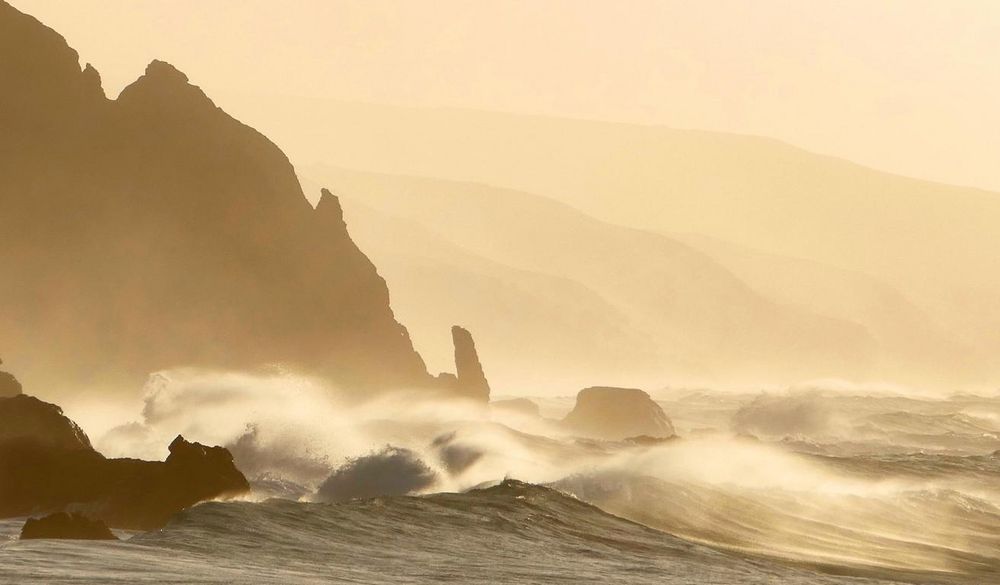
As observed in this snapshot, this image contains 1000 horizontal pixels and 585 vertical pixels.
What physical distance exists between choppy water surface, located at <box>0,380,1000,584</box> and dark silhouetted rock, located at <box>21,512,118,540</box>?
0.78 m

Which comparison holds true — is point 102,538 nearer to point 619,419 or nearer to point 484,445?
point 484,445

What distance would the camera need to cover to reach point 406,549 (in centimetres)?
2694

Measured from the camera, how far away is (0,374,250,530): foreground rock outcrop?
30.1 meters

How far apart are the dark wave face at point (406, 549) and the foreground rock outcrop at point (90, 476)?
1.75 metres

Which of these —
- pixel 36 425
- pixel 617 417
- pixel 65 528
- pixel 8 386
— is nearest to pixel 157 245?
pixel 617 417

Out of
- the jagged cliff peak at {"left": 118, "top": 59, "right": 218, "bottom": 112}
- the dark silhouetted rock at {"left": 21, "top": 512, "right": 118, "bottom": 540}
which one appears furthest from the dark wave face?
the jagged cliff peak at {"left": 118, "top": 59, "right": 218, "bottom": 112}

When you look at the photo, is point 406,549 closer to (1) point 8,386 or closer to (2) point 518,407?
(1) point 8,386

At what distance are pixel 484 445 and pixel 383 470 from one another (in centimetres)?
1040

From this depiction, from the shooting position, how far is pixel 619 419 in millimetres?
75938

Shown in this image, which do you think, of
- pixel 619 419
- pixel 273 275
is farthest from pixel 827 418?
pixel 273 275

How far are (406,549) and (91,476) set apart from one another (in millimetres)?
8627

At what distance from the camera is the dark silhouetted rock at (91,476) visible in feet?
98.7

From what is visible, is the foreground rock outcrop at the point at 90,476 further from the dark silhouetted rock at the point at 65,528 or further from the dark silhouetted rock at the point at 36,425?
the dark silhouetted rock at the point at 65,528

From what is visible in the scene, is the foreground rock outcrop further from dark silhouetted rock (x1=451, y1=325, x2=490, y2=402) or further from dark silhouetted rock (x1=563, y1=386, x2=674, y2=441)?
dark silhouetted rock (x1=563, y1=386, x2=674, y2=441)
